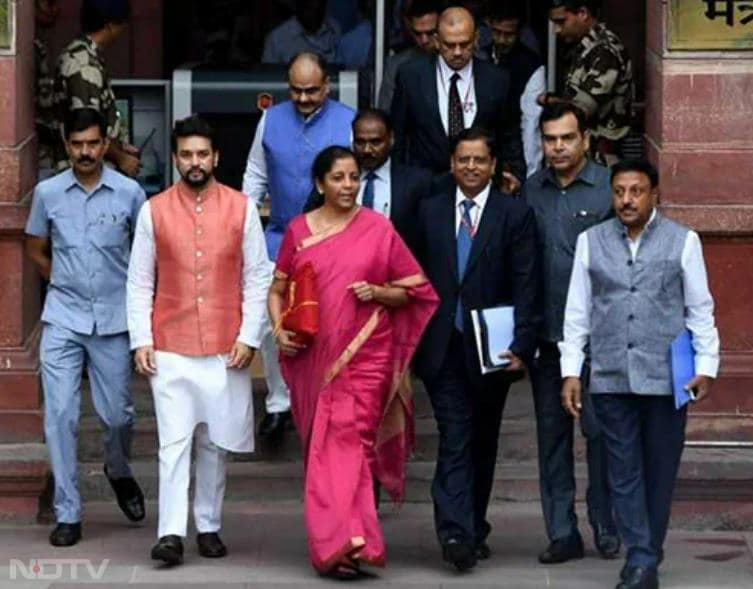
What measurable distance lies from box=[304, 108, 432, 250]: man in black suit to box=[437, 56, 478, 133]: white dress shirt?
0.61 meters

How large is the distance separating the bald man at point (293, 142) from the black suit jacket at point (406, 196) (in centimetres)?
64

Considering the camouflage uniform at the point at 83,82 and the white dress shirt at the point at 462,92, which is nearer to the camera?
the white dress shirt at the point at 462,92

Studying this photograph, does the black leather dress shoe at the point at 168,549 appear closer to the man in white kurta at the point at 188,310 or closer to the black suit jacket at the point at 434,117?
the man in white kurta at the point at 188,310

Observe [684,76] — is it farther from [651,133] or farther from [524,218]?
[524,218]

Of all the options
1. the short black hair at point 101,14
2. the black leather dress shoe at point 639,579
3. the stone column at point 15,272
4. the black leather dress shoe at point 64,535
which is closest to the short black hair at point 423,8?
the short black hair at point 101,14

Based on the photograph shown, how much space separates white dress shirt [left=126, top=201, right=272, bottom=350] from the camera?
36.4 ft

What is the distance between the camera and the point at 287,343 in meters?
10.9

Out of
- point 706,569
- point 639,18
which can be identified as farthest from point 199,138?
point 639,18

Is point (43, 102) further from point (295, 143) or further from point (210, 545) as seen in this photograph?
point (210, 545)

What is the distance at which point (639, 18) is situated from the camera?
1480 centimetres

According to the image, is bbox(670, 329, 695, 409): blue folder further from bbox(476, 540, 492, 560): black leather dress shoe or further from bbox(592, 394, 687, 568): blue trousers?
bbox(476, 540, 492, 560): black leather dress shoe

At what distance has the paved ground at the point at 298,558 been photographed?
11.0m

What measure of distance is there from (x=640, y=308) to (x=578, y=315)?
0.27 meters

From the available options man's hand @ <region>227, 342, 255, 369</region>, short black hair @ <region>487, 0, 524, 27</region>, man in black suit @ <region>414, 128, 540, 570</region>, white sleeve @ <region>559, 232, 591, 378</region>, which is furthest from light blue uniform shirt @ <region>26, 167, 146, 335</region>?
short black hair @ <region>487, 0, 524, 27</region>
